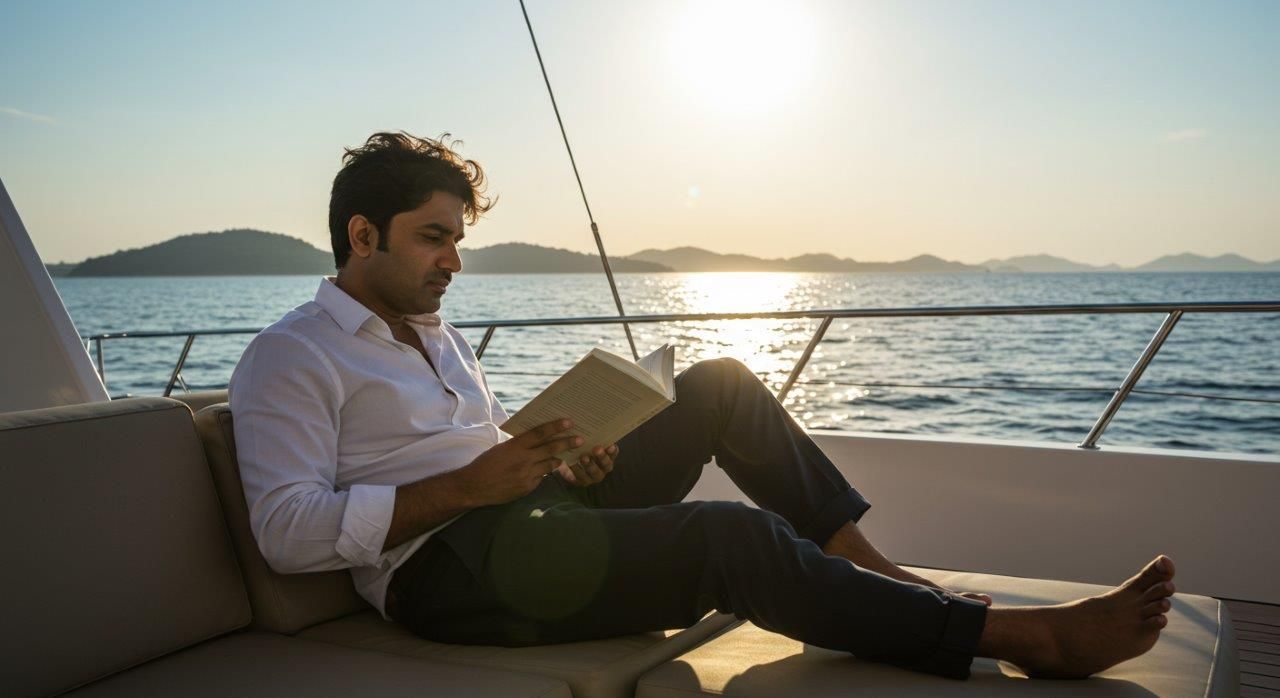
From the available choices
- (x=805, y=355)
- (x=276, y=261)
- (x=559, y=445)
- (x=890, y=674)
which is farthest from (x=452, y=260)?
(x=276, y=261)

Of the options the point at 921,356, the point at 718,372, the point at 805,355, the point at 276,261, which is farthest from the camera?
the point at 276,261

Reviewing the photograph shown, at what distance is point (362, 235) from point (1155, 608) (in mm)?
1258

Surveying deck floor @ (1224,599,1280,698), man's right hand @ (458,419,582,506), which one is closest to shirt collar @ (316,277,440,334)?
man's right hand @ (458,419,582,506)

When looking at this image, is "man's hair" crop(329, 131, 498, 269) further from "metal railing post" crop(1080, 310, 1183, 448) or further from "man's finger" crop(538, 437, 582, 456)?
"metal railing post" crop(1080, 310, 1183, 448)

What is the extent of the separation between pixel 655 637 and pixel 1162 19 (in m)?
22.2

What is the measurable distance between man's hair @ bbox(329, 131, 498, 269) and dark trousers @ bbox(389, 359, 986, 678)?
1.67 feet

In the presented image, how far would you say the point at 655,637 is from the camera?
148 centimetres

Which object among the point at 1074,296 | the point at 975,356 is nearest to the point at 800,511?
the point at 975,356

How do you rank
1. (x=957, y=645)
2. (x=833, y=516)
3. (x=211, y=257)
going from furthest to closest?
1. (x=211, y=257)
2. (x=833, y=516)
3. (x=957, y=645)

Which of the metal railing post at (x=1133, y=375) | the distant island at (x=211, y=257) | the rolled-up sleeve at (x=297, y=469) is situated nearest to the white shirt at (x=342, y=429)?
the rolled-up sleeve at (x=297, y=469)

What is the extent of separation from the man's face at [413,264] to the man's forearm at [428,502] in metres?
0.35

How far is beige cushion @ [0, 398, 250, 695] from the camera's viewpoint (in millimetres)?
1236

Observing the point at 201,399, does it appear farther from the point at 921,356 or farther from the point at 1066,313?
the point at 921,356

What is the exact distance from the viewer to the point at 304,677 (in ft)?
4.19
